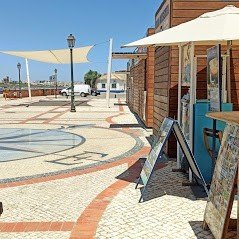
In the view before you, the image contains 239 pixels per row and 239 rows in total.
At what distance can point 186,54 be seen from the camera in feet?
22.1

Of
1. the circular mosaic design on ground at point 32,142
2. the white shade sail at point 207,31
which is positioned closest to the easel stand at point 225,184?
the white shade sail at point 207,31

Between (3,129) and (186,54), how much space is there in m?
9.60

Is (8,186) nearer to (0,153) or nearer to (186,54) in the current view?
(0,153)

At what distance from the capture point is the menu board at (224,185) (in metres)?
3.57

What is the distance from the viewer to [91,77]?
338 feet

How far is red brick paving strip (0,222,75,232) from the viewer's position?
14.0 feet

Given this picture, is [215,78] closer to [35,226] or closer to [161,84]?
[35,226]

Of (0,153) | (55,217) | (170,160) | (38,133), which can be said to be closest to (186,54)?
(170,160)

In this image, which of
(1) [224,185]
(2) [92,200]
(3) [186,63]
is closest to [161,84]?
(3) [186,63]

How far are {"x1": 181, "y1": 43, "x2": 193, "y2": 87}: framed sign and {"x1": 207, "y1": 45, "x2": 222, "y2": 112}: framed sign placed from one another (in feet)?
1.59

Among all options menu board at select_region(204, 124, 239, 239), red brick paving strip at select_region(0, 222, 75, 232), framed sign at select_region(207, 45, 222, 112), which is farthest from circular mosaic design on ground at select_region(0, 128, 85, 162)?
menu board at select_region(204, 124, 239, 239)

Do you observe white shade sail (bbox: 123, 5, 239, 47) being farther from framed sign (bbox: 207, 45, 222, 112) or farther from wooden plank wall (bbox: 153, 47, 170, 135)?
wooden plank wall (bbox: 153, 47, 170, 135)

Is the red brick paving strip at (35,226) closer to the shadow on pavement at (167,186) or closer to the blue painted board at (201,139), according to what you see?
the shadow on pavement at (167,186)

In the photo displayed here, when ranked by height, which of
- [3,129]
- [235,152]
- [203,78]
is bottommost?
[3,129]
